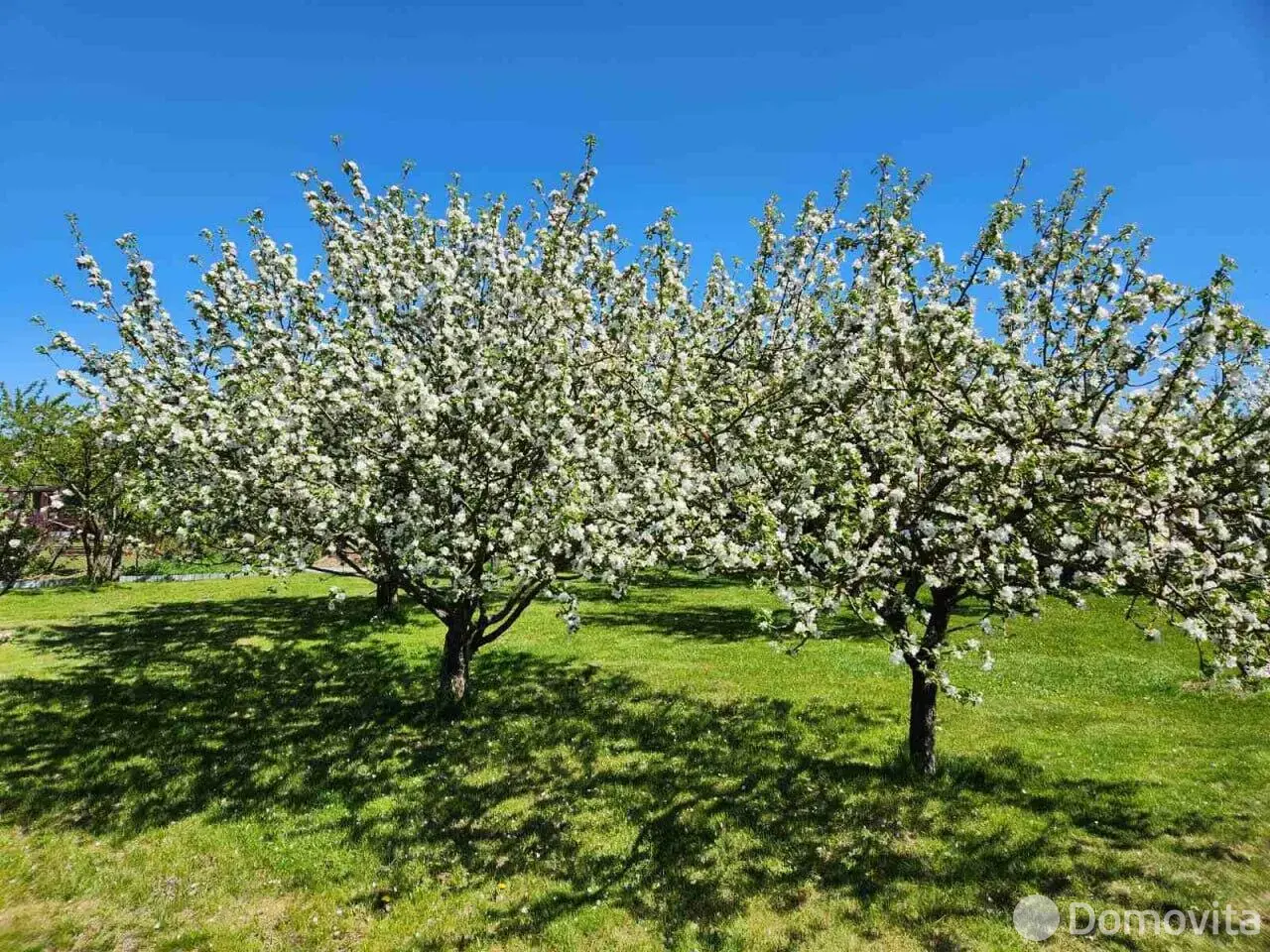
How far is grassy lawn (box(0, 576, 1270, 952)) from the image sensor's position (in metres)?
9.59

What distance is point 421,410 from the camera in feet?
38.5

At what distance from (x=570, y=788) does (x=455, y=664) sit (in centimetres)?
463

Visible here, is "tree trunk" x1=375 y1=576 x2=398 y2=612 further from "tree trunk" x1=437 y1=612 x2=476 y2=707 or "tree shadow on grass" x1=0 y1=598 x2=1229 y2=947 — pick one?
"tree trunk" x1=437 y1=612 x2=476 y2=707

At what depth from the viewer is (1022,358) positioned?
36.8ft

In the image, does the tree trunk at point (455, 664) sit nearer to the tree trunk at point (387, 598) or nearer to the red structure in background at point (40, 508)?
the tree trunk at point (387, 598)

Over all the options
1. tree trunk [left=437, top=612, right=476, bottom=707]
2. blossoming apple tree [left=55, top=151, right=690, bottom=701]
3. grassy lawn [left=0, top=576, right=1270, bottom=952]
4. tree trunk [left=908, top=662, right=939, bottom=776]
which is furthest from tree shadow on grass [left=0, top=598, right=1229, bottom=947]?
blossoming apple tree [left=55, top=151, right=690, bottom=701]

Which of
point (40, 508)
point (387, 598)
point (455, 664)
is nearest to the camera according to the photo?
point (455, 664)

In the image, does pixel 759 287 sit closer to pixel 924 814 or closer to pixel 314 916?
pixel 924 814

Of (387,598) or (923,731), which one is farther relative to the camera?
(387,598)

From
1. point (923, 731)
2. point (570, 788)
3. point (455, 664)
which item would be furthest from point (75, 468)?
point (923, 731)

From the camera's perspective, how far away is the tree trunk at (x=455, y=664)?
51.9 ft

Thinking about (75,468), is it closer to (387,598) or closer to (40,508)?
(40,508)

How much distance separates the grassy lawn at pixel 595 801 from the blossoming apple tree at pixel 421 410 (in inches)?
146

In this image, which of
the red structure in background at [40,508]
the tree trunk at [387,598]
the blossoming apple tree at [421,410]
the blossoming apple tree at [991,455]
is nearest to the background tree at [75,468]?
the red structure in background at [40,508]
